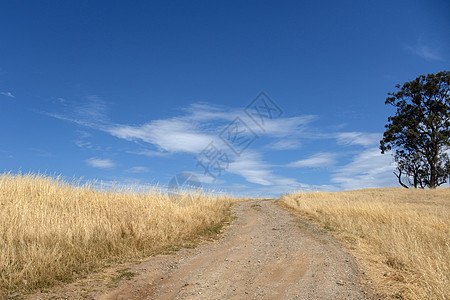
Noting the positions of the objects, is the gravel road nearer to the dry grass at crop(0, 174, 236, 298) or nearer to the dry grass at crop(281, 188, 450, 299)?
the dry grass at crop(281, 188, 450, 299)

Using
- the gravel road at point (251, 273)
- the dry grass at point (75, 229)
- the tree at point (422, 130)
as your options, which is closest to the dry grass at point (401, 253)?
the gravel road at point (251, 273)

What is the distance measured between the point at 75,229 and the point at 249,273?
4908mm

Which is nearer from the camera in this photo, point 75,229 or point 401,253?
point 401,253

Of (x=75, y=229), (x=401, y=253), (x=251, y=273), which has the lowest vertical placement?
(x=251, y=273)

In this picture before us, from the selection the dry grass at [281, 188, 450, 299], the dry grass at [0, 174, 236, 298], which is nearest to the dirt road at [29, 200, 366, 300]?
the dry grass at [281, 188, 450, 299]

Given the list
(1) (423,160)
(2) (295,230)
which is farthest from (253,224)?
(1) (423,160)

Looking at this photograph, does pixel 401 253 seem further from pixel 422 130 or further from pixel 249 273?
pixel 422 130

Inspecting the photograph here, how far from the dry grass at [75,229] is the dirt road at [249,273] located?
104cm

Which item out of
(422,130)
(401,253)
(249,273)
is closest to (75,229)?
(249,273)

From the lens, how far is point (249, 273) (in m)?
6.06

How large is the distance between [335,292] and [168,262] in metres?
3.72

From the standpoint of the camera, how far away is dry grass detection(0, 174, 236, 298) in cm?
581

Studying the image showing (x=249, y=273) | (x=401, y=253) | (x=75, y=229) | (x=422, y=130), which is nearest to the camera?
(x=249, y=273)

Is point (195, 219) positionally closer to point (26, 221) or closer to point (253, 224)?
point (253, 224)
